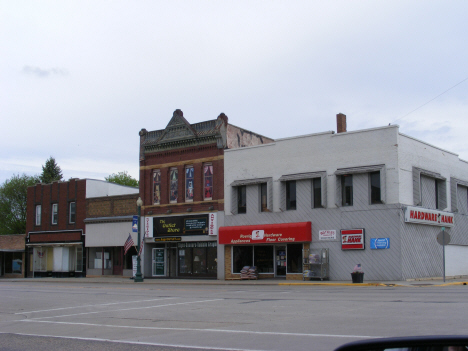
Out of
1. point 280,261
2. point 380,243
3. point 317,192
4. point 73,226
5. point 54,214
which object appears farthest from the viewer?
point 54,214

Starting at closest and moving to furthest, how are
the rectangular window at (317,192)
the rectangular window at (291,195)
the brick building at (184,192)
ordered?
the rectangular window at (317,192) < the rectangular window at (291,195) < the brick building at (184,192)

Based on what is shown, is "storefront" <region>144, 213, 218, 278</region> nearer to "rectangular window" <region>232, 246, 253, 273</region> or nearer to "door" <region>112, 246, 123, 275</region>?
"rectangular window" <region>232, 246, 253, 273</region>

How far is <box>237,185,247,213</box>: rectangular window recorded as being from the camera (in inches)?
1409

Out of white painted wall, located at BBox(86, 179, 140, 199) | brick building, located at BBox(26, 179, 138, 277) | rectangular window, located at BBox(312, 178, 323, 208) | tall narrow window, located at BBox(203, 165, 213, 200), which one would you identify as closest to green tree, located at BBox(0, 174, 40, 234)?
brick building, located at BBox(26, 179, 138, 277)

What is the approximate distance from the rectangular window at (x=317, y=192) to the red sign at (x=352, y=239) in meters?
2.55

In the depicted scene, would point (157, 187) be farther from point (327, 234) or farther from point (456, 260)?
point (456, 260)

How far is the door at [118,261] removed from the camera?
42875mm

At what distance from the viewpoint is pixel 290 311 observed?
1404cm

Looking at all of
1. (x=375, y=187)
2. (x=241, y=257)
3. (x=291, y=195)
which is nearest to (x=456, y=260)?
(x=375, y=187)

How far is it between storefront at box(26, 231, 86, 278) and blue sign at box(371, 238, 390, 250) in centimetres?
2554

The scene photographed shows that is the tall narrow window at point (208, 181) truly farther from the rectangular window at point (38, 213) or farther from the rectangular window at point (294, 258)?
the rectangular window at point (38, 213)

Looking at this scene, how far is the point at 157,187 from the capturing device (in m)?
40.6

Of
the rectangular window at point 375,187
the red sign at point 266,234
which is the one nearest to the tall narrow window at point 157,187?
the red sign at point 266,234

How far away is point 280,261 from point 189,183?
9293 mm
